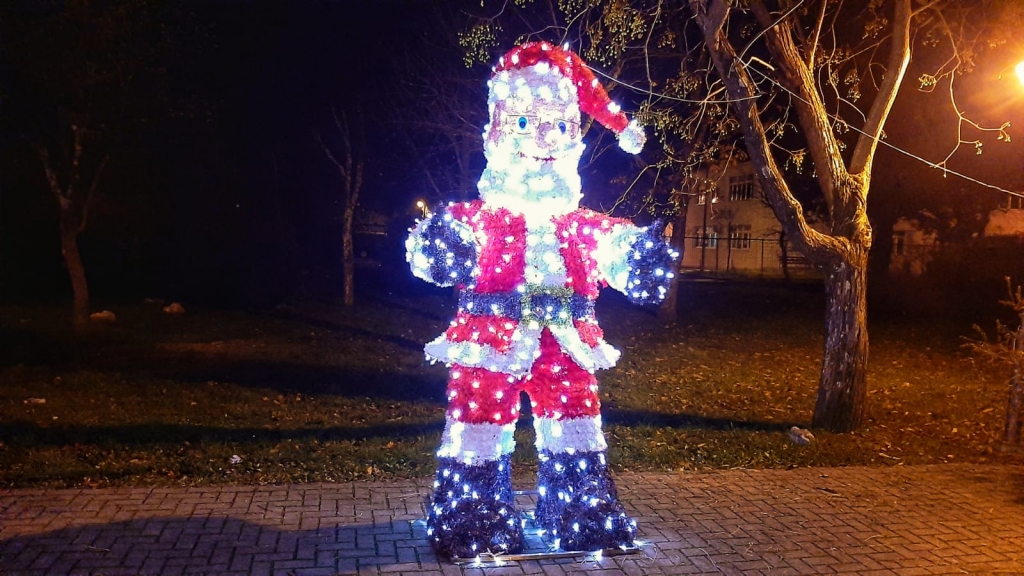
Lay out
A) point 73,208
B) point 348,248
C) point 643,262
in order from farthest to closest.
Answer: point 348,248 < point 73,208 < point 643,262

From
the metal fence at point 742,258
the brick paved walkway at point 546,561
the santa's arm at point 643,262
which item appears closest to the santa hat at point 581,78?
the santa's arm at point 643,262

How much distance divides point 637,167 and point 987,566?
10.9m

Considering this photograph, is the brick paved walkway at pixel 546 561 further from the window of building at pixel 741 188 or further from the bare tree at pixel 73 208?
the window of building at pixel 741 188

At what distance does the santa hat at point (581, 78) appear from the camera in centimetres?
455

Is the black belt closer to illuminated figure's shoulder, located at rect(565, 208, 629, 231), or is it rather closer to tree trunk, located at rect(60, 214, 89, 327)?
illuminated figure's shoulder, located at rect(565, 208, 629, 231)

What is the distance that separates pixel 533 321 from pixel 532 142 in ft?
3.36

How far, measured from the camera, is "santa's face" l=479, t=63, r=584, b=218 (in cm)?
452

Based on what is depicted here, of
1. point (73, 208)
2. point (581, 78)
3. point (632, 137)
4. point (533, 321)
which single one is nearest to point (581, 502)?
point (533, 321)

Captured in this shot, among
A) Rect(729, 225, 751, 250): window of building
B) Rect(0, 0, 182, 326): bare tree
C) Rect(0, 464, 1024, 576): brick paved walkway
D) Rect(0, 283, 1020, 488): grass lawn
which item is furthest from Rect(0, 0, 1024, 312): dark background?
Rect(729, 225, 751, 250): window of building

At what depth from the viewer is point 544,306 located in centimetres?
445

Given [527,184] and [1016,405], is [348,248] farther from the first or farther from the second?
[527,184]

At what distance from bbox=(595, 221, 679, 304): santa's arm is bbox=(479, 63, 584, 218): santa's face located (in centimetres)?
42

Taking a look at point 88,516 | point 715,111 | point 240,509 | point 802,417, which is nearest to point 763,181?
point 715,111

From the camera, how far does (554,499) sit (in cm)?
463
